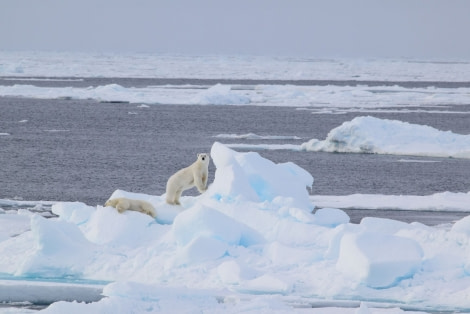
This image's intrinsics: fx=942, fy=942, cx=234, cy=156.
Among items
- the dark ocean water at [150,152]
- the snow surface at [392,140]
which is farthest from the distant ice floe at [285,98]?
the snow surface at [392,140]

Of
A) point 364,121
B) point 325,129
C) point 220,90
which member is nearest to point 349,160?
point 364,121

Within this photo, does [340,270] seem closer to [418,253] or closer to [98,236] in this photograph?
[418,253]

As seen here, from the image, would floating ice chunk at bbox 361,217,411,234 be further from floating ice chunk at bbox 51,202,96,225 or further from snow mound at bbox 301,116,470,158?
snow mound at bbox 301,116,470,158

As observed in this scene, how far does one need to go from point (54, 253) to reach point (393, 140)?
11934 millimetres

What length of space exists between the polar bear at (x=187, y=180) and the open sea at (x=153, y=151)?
12.0ft

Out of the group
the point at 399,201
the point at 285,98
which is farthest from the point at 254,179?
the point at 285,98

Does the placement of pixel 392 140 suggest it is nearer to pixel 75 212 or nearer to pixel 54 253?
pixel 75 212

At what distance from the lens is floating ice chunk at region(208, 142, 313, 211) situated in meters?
8.75

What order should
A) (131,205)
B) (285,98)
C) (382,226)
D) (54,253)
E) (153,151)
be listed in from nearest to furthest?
(54,253), (382,226), (131,205), (153,151), (285,98)

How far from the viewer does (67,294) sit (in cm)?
700

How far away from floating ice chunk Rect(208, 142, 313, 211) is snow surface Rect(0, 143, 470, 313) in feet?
0.08

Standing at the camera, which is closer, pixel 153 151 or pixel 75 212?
pixel 75 212

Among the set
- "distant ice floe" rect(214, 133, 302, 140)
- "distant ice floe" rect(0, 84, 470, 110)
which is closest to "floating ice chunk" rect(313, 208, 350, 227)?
"distant ice floe" rect(214, 133, 302, 140)

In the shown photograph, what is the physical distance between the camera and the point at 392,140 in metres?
18.6
